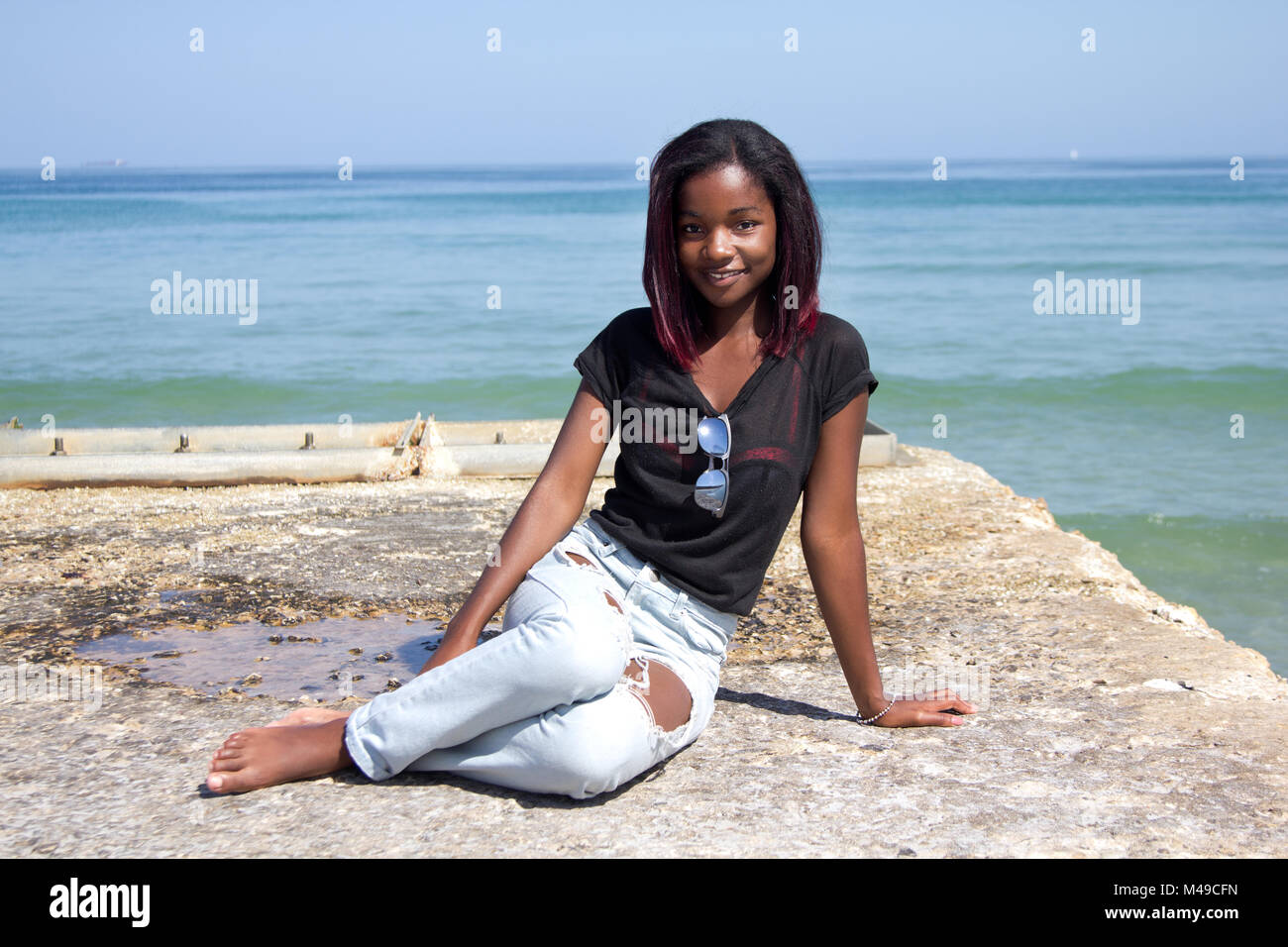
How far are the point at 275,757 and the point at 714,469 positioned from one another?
3.54 ft

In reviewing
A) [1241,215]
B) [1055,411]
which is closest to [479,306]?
[1055,411]

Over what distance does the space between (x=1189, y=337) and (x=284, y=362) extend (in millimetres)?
10936

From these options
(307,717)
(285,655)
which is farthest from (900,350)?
(307,717)

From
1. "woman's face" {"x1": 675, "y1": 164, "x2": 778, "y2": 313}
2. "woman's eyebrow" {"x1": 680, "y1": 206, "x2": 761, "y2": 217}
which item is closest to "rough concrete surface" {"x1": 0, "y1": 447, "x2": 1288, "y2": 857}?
"woman's face" {"x1": 675, "y1": 164, "x2": 778, "y2": 313}

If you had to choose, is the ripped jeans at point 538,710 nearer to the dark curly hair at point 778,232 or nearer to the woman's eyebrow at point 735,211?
the dark curly hair at point 778,232

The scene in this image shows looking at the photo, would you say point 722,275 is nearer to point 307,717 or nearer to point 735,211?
point 735,211

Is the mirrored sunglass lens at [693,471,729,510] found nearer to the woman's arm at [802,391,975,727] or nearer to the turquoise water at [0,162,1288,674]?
the woman's arm at [802,391,975,727]

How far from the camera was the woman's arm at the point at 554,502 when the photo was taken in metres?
2.58

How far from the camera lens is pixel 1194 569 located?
6.50 m

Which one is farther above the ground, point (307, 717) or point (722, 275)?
point (722, 275)

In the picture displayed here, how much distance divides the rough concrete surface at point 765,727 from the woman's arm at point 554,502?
449mm

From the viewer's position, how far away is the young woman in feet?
7.93

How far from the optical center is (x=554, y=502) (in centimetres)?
266

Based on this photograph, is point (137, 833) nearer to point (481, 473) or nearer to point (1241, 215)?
point (481, 473)
